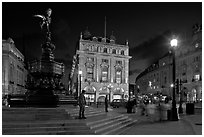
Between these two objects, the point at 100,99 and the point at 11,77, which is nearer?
the point at 11,77

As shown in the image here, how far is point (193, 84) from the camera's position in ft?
257

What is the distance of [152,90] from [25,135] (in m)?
111

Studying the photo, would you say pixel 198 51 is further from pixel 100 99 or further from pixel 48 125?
pixel 48 125

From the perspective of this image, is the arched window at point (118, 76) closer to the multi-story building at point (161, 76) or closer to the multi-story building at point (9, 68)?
the multi-story building at point (161, 76)

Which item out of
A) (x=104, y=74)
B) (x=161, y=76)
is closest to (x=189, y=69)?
(x=161, y=76)

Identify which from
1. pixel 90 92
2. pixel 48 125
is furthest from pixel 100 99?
pixel 48 125

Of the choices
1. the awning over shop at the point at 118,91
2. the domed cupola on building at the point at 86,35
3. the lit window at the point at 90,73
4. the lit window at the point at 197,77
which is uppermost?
the domed cupola on building at the point at 86,35

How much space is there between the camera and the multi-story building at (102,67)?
90.7m

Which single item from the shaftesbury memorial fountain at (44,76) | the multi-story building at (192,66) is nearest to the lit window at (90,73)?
the multi-story building at (192,66)

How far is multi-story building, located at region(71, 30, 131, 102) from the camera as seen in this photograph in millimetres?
90688

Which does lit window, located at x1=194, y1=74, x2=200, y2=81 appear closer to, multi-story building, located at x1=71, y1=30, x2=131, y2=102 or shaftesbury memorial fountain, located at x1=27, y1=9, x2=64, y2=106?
multi-story building, located at x1=71, y1=30, x2=131, y2=102

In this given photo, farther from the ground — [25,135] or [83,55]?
[83,55]

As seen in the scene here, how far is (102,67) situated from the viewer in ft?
311

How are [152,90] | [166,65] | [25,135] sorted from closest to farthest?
[25,135]
[166,65]
[152,90]
